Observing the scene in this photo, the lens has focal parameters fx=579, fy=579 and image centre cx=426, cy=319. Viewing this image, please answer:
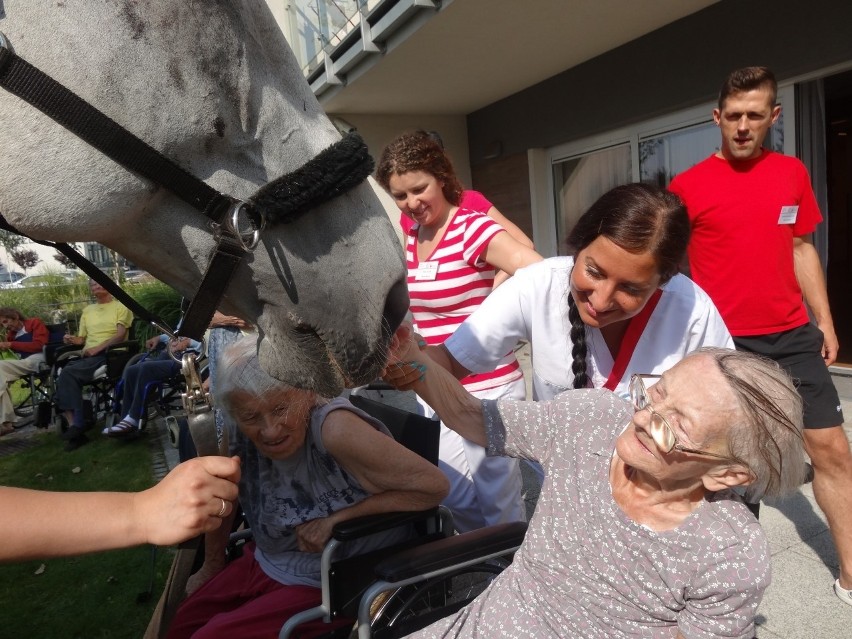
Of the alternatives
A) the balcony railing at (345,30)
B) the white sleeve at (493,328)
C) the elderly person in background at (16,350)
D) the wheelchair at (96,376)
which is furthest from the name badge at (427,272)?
the elderly person in background at (16,350)

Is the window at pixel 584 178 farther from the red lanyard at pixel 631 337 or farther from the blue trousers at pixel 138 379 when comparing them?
the red lanyard at pixel 631 337

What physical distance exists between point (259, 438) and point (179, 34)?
3.95 ft

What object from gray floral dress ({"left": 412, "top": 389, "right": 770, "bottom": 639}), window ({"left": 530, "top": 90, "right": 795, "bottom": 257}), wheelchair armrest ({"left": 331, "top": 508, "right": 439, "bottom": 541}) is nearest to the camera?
gray floral dress ({"left": 412, "top": 389, "right": 770, "bottom": 639})

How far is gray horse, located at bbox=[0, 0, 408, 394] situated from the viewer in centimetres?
94

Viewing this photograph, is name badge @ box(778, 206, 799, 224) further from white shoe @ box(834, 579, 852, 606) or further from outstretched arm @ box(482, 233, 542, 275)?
white shoe @ box(834, 579, 852, 606)

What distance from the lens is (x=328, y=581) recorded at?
1646 mm

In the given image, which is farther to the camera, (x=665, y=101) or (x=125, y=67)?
(x=665, y=101)

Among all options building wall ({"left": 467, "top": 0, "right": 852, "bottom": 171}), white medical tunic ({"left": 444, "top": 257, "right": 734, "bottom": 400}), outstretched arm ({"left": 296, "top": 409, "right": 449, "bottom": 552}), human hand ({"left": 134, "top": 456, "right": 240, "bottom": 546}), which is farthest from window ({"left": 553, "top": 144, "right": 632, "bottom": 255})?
human hand ({"left": 134, "top": 456, "right": 240, "bottom": 546})

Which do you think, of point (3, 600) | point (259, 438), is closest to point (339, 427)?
point (259, 438)

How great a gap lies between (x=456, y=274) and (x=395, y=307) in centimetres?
113

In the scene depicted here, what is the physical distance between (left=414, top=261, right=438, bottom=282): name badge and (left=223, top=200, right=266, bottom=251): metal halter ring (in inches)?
52.3

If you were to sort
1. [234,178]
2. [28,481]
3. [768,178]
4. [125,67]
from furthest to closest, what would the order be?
[28,481] < [768,178] < [234,178] < [125,67]

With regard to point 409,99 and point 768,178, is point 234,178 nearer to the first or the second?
point 768,178

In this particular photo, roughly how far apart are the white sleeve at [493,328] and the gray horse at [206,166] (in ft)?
2.19
